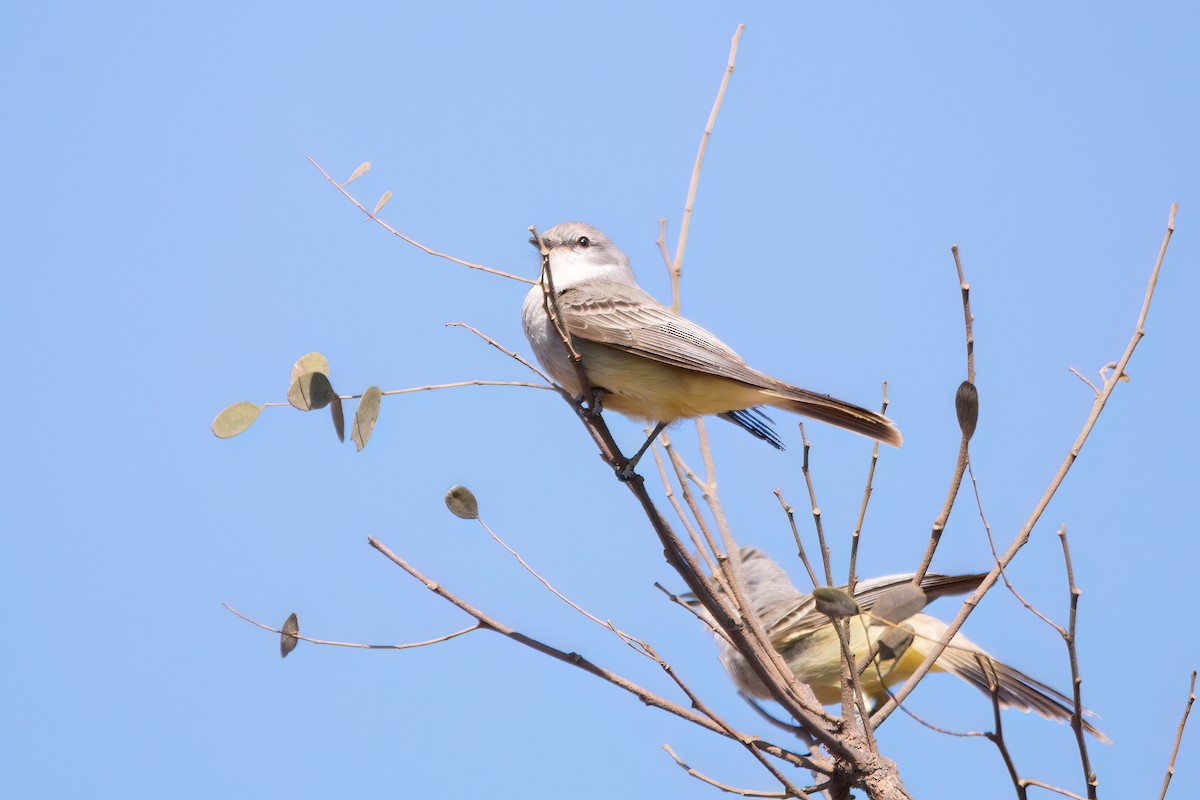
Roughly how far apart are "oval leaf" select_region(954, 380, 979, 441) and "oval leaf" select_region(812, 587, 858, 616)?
0.66 m

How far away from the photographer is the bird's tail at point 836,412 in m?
3.93

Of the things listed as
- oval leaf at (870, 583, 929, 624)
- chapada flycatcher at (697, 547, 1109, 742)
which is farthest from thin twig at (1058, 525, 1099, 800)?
chapada flycatcher at (697, 547, 1109, 742)

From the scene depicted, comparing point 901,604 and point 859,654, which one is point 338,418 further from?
point 859,654

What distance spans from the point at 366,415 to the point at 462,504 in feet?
1.22

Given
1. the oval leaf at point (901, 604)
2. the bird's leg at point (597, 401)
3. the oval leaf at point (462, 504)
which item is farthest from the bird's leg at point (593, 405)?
the oval leaf at point (901, 604)

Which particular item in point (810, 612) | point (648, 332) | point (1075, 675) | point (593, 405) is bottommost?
point (1075, 675)

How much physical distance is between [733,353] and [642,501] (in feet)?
5.52

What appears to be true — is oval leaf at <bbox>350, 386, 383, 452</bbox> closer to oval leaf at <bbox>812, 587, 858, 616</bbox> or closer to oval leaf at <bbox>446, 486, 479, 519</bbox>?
oval leaf at <bbox>446, 486, 479, 519</bbox>

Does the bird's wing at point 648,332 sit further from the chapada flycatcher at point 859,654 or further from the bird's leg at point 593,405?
the chapada flycatcher at point 859,654

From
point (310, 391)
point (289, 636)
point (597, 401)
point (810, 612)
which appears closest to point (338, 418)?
point (310, 391)

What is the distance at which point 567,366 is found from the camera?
4461 mm

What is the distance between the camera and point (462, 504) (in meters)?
3.29

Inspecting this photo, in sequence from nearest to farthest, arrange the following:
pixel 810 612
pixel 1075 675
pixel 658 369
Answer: pixel 1075 675
pixel 658 369
pixel 810 612

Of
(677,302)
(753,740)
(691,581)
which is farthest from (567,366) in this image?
(753,740)
